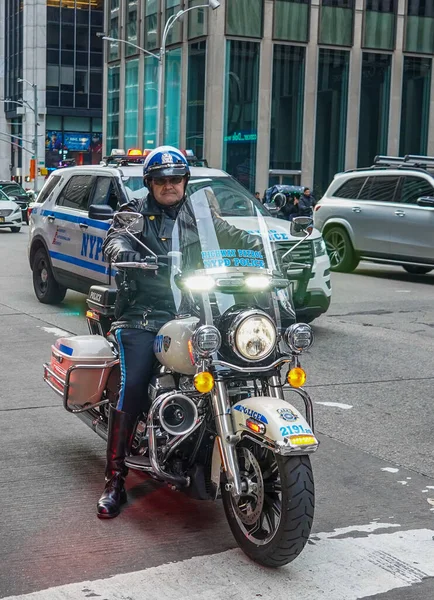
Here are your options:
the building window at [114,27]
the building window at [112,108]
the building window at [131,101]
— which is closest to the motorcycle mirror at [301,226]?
the building window at [131,101]

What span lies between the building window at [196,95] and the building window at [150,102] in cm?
375

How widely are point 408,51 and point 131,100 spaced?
14.9 m

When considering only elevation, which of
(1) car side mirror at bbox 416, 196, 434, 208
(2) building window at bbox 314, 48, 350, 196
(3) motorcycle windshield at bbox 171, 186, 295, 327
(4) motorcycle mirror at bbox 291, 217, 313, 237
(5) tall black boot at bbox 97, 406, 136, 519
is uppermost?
(2) building window at bbox 314, 48, 350, 196

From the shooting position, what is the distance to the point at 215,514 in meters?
4.90

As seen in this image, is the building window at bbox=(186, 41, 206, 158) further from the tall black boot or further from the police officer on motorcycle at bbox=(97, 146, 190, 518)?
the tall black boot

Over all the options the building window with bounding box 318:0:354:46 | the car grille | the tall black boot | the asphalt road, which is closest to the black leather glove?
the tall black boot

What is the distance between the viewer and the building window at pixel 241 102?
139ft

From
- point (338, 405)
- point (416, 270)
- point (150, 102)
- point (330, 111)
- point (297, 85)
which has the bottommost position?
point (416, 270)

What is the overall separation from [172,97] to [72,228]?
115ft

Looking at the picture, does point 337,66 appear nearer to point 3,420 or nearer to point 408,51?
point 408,51

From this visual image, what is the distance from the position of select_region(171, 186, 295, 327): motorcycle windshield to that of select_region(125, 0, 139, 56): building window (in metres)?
47.2

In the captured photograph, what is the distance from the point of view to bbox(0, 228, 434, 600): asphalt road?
160 inches

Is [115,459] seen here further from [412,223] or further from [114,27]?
[114,27]

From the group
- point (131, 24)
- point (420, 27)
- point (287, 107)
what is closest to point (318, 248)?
point (287, 107)
